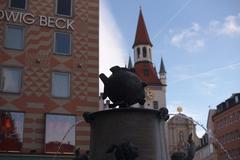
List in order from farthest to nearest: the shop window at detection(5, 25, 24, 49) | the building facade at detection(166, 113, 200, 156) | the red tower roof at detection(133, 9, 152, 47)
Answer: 1. the red tower roof at detection(133, 9, 152, 47)
2. the building facade at detection(166, 113, 200, 156)
3. the shop window at detection(5, 25, 24, 49)

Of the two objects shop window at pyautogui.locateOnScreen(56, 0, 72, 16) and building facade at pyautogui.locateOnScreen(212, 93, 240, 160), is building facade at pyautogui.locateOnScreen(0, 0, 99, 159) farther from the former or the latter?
building facade at pyautogui.locateOnScreen(212, 93, 240, 160)

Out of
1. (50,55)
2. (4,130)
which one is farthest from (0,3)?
(4,130)

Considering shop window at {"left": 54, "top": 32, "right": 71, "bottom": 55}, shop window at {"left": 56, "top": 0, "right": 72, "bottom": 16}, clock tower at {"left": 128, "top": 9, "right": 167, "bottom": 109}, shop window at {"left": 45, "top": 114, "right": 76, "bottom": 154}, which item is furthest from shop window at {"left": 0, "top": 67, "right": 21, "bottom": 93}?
clock tower at {"left": 128, "top": 9, "right": 167, "bottom": 109}

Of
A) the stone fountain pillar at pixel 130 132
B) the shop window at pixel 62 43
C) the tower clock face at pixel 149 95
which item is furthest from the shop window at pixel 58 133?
the tower clock face at pixel 149 95

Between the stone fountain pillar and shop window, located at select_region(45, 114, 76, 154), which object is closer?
the stone fountain pillar

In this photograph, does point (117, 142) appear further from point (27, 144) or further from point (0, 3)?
point (0, 3)

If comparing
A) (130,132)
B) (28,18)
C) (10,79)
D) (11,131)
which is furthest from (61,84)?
(130,132)

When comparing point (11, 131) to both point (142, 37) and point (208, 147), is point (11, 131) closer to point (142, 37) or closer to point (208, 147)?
point (208, 147)

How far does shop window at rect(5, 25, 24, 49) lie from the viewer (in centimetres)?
3089

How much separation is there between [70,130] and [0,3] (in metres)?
10.9

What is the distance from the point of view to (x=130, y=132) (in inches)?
495

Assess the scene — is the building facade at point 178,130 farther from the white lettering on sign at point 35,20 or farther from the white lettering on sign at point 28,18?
the white lettering on sign at point 28,18

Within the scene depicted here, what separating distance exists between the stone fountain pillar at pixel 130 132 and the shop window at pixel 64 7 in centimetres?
2122

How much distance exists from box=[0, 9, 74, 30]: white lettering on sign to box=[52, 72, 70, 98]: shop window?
386 centimetres
